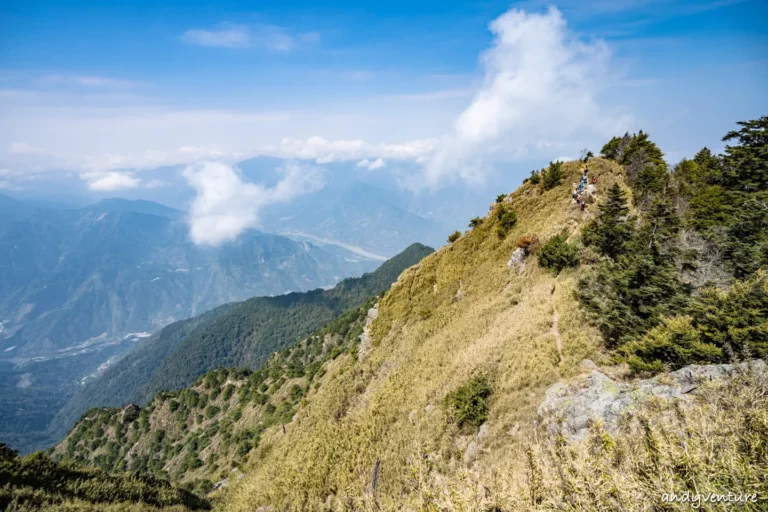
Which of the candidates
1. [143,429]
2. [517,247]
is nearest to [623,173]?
[517,247]

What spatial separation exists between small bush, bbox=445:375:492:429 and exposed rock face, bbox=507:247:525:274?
13.7 m

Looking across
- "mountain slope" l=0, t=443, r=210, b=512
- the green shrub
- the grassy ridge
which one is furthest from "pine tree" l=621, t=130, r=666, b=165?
Answer: the green shrub

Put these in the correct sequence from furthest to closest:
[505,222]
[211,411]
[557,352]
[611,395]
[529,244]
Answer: [211,411]
[505,222]
[529,244]
[557,352]
[611,395]

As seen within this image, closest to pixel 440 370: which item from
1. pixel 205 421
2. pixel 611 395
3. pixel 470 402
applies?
pixel 470 402

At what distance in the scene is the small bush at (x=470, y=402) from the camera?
15195 mm

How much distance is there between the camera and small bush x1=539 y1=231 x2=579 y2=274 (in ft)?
78.0

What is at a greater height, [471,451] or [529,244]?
[529,244]

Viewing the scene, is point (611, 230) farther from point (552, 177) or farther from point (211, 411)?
point (211, 411)

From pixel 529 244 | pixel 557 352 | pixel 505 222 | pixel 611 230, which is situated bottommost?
pixel 557 352

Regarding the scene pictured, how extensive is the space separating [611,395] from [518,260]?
1799cm

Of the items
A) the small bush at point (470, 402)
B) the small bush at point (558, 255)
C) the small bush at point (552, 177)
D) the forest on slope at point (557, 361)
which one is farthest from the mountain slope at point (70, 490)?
the small bush at point (552, 177)

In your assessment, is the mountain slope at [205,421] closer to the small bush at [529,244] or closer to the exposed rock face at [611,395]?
the small bush at [529,244]

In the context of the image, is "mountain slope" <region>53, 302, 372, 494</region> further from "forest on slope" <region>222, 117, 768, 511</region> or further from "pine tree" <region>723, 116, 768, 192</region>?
"pine tree" <region>723, 116, 768, 192</region>

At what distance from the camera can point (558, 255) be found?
24.1m
